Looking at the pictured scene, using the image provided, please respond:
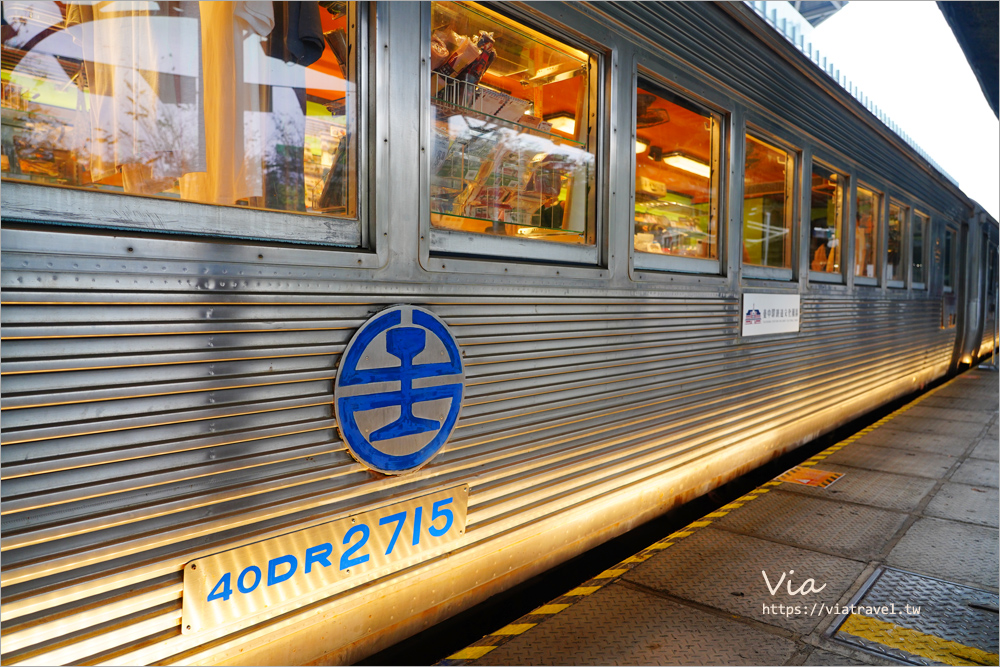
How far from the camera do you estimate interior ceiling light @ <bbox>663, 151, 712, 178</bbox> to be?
3.87 metres

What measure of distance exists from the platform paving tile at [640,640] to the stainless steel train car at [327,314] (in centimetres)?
34

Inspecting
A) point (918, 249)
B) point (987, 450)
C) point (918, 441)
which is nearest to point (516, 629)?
point (918, 441)

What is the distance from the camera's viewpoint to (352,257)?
194 centimetres

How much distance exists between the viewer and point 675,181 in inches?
156

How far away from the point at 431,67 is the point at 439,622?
2.10m

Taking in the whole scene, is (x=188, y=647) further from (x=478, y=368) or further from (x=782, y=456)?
(x=782, y=456)

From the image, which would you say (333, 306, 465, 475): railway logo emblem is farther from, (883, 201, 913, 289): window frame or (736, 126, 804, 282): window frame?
(883, 201, 913, 289): window frame

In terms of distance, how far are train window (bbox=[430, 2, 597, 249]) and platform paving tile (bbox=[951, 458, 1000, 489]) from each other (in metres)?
3.37

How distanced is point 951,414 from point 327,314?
7214 millimetres

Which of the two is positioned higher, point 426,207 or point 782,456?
point 426,207

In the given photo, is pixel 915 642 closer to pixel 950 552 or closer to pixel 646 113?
pixel 950 552

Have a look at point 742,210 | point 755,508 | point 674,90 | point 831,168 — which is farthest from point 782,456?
point 674,90

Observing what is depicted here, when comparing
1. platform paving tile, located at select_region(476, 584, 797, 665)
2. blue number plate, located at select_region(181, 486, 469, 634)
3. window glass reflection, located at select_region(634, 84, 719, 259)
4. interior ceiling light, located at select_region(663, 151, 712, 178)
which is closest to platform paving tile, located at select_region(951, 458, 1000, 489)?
window glass reflection, located at select_region(634, 84, 719, 259)

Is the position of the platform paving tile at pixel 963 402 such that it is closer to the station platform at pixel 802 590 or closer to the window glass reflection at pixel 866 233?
the window glass reflection at pixel 866 233
